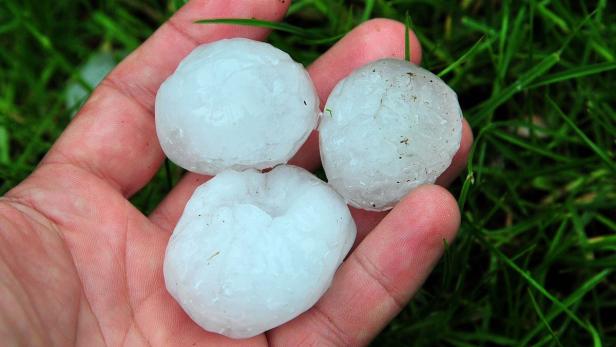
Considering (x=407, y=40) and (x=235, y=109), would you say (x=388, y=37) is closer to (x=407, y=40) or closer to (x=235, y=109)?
(x=407, y=40)

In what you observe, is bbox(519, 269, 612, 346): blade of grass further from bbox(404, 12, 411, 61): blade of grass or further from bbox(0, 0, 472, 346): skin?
bbox(404, 12, 411, 61): blade of grass

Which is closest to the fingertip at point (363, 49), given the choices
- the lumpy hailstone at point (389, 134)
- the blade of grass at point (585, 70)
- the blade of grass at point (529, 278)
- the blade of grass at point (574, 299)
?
the lumpy hailstone at point (389, 134)

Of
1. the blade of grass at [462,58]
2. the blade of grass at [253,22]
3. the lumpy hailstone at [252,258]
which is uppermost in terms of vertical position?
the blade of grass at [253,22]

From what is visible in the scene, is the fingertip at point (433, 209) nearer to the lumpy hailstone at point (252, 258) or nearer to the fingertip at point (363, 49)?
the lumpy hailstone at point (252, 258)

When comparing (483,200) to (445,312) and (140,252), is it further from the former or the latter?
(140,252)

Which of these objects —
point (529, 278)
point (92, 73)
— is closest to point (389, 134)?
point (529, 278)

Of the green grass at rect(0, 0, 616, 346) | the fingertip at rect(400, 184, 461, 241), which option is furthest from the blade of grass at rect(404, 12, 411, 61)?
the fingertip at rect(400, 184, 461, 241)

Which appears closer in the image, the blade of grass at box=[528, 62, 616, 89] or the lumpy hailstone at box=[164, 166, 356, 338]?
the lumpy hailstone at box=[164, 166, 356, 338]
